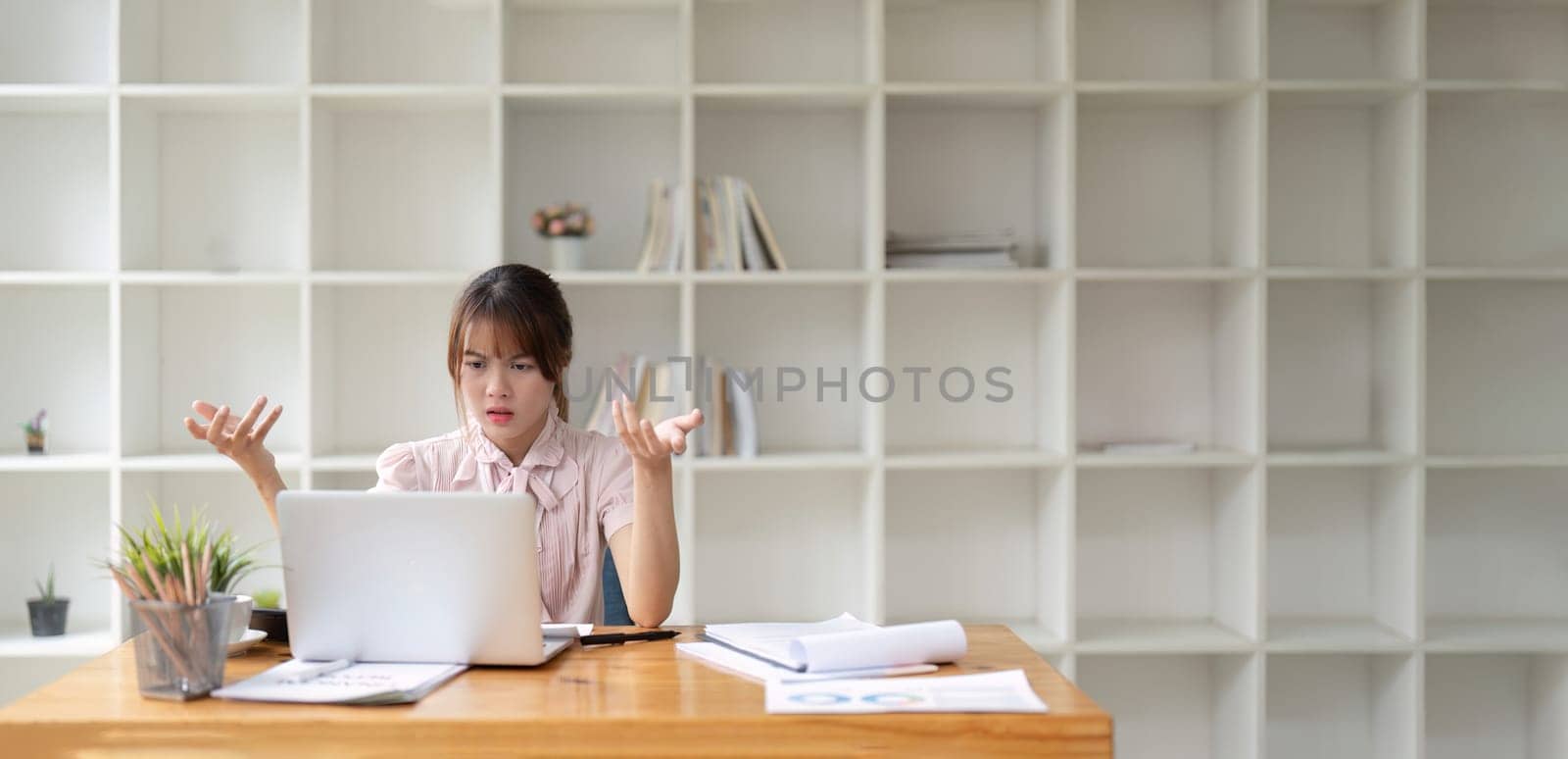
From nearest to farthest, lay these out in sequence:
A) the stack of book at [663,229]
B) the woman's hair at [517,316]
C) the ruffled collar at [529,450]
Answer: the woman's hair at [517,316] → the ruffled collar at [529,450] → the stack of book at [663,229]

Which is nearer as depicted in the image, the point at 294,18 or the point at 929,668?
the point at 929,668

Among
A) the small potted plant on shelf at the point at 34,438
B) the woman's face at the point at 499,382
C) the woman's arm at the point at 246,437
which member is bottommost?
the small potted plant on shelf at the point at 34,438

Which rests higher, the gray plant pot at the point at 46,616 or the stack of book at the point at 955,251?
the stack of book at the point at 955,251

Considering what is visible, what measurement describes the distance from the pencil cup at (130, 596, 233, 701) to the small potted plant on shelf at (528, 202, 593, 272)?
169 centimetres

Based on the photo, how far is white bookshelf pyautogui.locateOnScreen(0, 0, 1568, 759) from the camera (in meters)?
3.18

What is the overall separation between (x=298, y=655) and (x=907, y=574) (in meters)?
1.97

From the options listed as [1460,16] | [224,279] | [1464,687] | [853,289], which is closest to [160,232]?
[224,279]

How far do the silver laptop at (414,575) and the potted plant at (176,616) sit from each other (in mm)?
102

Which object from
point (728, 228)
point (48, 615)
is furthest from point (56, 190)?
point (728, 228)

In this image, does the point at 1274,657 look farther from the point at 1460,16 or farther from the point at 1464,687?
the point at 1460,16

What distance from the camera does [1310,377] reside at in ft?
10.6

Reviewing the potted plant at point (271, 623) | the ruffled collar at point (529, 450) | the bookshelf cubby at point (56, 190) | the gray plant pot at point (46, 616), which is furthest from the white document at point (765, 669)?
the bookshelf cubby at point (56, 190)

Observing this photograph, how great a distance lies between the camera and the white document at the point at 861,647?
1.46 metres

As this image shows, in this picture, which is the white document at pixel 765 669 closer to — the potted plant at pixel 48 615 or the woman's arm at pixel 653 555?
the woman's arm at pixel 653 555
